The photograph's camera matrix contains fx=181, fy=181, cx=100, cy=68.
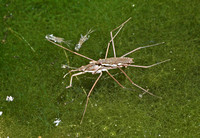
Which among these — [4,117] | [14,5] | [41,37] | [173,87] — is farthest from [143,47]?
[4,117]

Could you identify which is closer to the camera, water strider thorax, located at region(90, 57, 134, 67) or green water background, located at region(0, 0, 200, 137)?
water strider thorax, located at region(90, 57, 134, 67)

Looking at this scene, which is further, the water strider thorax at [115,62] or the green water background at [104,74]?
the green water background at [104,74]

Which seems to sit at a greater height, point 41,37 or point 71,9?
point 71,9

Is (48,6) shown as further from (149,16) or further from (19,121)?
(19,121)

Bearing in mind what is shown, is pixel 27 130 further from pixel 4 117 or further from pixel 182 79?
pixel 182 79

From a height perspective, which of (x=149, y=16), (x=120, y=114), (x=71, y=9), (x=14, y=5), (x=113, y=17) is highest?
(x=14, y=5)

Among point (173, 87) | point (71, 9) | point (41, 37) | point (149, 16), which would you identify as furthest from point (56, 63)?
point (173, 87)

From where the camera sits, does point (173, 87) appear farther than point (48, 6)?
No

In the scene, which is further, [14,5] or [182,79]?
[14,5]

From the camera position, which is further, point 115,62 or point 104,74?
point 104,74
